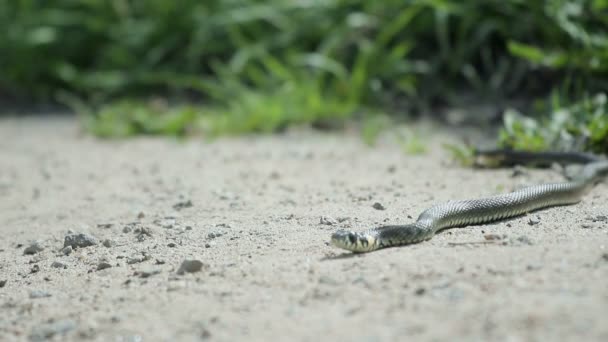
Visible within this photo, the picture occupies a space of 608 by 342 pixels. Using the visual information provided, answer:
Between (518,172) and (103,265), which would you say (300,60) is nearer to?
(518,172)

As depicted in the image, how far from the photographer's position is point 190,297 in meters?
3.63

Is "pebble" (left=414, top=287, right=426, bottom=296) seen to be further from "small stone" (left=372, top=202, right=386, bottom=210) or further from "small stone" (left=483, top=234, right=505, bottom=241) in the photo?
"small stone" (left=372, top=202, right=386, bottom=210)

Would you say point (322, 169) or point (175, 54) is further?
point (175, 54)

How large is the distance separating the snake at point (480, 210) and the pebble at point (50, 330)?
1290 millimetres

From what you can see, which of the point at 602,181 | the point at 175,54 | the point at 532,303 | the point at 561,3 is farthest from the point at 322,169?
the point at 175,54

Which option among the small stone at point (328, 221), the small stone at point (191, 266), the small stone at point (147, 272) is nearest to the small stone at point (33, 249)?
the small stone at point (147, 272)

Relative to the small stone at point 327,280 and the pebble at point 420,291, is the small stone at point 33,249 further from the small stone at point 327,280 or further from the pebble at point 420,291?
the pebble at point 420,291

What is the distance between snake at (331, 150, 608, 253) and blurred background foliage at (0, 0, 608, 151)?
0.87 metres

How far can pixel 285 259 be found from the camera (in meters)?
4.02

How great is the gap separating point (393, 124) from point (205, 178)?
95.6 inches

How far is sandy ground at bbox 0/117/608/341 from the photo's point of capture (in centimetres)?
316

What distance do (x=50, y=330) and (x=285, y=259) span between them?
3.74 feet

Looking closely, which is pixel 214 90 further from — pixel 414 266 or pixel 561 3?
pixel 414 266

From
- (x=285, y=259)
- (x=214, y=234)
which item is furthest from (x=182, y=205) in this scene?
(x=285, y=259)
